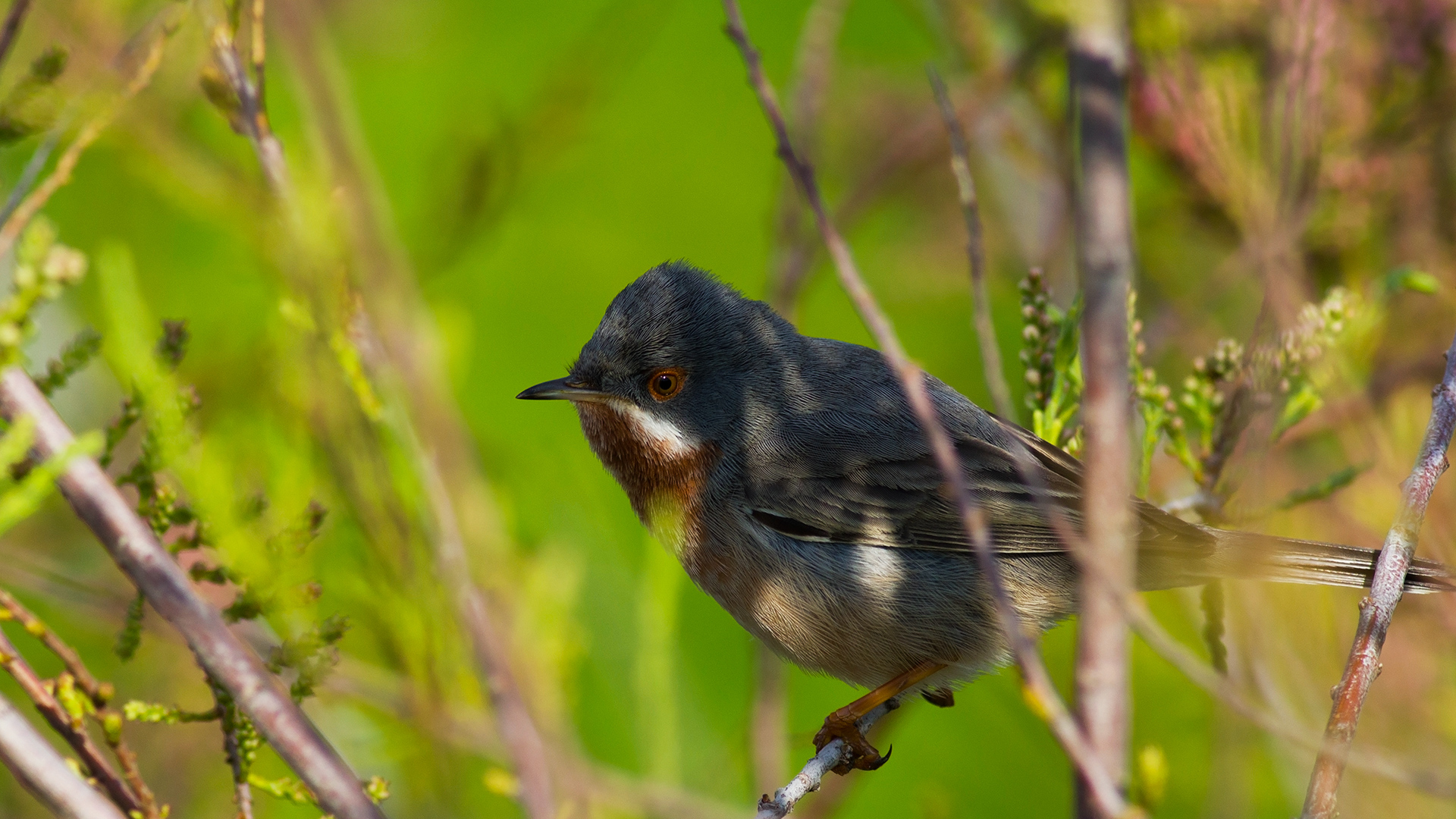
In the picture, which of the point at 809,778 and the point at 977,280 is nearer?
the point at 977,280

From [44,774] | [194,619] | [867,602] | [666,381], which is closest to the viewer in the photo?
[44,774]

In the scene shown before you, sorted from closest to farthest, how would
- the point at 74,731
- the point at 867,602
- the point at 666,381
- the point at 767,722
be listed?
the point at 74,731 < the point at 867,602 < the point at 666,381 < the point at 767,722

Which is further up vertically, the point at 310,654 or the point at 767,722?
the point at 310,654

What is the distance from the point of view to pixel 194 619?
5.19ft

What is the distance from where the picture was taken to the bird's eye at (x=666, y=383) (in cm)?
366

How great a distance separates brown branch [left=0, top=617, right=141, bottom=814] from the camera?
2.00m

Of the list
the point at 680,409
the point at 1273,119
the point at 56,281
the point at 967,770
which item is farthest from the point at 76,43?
the point at 967,770

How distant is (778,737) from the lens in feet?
12.9

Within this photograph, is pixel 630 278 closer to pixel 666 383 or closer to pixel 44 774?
pixel 666 383

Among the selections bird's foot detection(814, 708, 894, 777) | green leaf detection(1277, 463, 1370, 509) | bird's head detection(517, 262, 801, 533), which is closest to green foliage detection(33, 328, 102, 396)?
bird's head detection(517, 262, 801, 533)

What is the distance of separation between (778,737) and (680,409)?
1.28 m

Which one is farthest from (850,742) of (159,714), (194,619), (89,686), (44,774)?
(44,774)

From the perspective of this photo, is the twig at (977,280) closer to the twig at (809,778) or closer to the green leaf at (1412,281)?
the twig at (809,778)

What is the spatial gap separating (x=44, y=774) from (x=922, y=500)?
2.51 m
